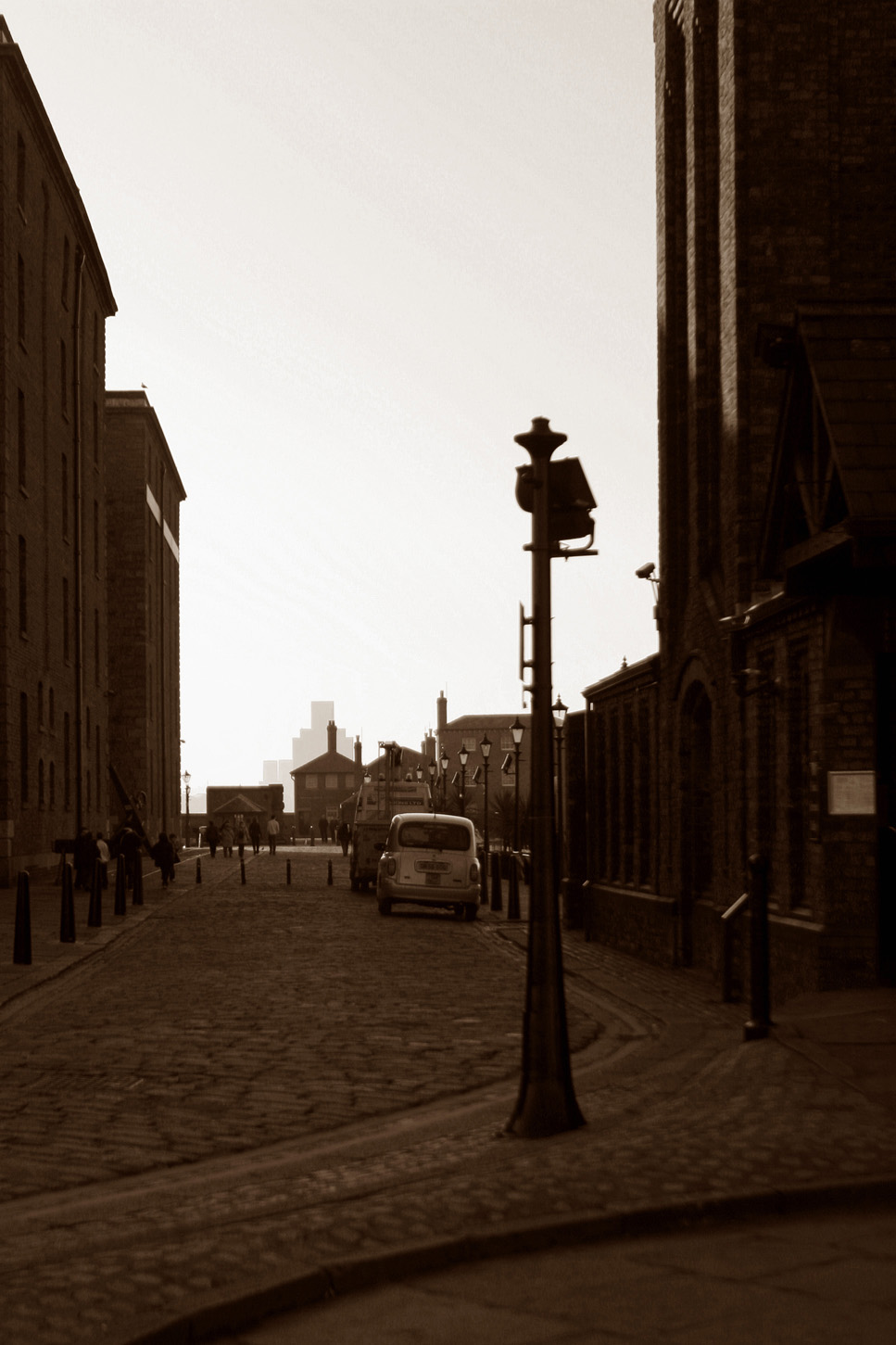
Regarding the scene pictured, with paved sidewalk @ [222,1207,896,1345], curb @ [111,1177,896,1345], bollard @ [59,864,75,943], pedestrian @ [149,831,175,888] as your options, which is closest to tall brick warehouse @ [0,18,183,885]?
pedestrian @ [149,831,175,888]

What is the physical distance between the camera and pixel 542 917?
875cm

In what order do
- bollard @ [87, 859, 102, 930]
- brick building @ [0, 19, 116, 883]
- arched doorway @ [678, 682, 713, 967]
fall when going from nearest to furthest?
arched doorway @ [678, 682, 713, 967] < bollard @ [87, 859, 102, 930] < brick building @ [0, 19, 116, 883]

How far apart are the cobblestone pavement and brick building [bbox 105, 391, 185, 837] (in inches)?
2012

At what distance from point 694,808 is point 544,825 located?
38.7 ft

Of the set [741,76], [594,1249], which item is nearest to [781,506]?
[741,76]

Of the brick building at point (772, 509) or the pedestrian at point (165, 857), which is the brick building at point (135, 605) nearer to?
the pedestrian at point (165, 857)

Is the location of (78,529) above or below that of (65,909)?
above

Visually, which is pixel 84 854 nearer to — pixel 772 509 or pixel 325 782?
pixel 772 509

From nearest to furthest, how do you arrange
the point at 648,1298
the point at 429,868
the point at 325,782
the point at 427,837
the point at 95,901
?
the point at 648,1298 < the point at 95,901 < the point at 429,868 < the point at 427,837 < the point at 325,782

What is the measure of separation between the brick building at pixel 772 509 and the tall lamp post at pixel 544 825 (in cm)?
412

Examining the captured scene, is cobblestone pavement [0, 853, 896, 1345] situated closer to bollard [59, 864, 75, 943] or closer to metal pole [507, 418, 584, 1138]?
metal pole [507, 418, 584, 1138]

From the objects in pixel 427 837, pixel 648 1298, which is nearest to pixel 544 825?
pixel 648 1298

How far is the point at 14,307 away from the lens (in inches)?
1500

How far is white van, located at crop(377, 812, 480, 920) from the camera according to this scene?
28922 millimetres
